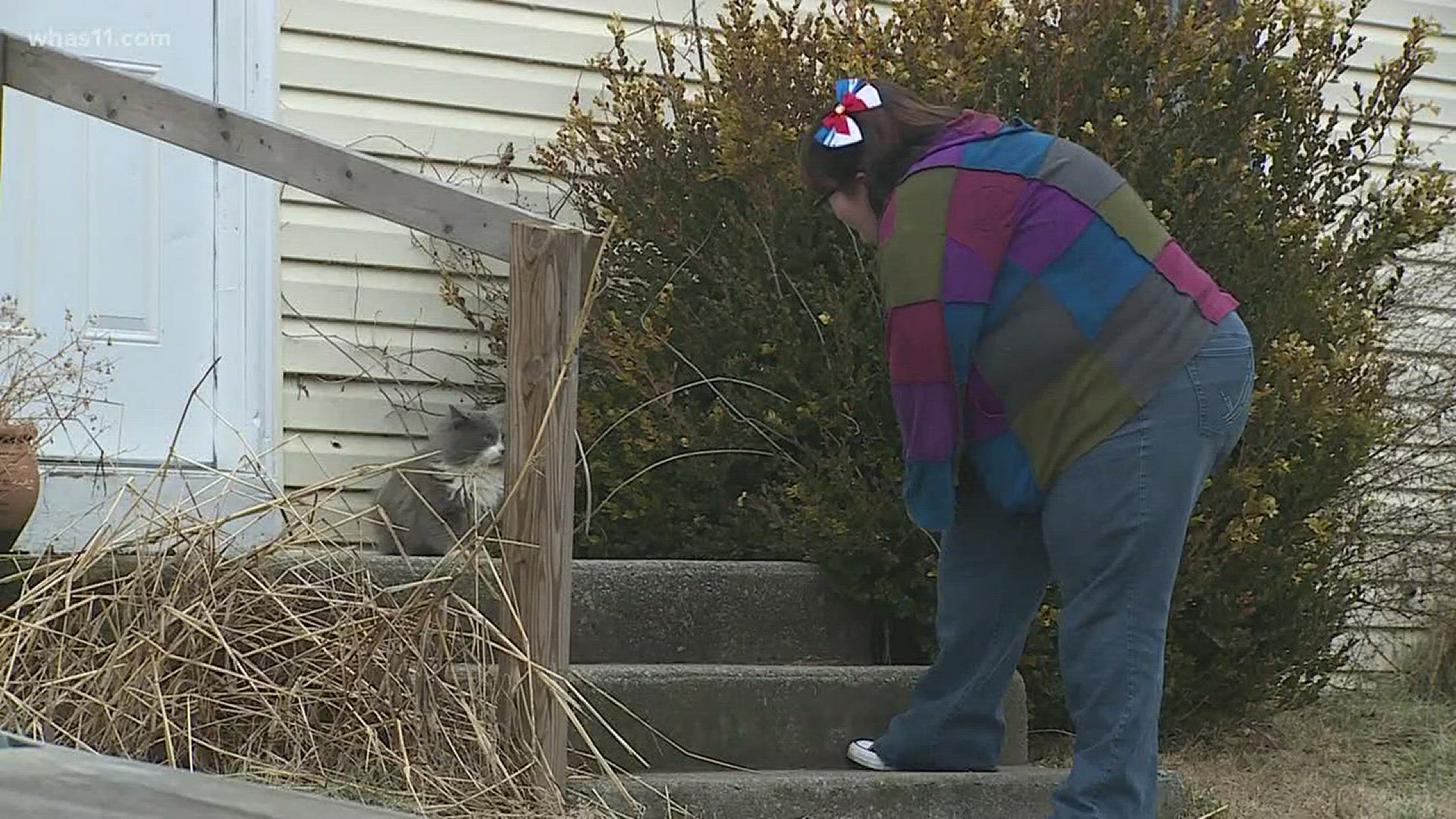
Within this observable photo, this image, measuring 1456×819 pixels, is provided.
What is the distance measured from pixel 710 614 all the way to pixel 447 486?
0.87 metres

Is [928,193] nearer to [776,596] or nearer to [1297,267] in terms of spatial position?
[776,596]

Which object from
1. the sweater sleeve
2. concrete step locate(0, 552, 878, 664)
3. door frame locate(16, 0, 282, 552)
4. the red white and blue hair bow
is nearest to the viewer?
the sweater sleeve

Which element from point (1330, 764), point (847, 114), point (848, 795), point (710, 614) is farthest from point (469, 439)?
point (1330, 764)

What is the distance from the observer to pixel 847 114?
11.2ft

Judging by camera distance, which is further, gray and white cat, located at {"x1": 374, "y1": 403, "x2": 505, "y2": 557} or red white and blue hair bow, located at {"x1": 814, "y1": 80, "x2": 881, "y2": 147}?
gray and white cat, located at {"x1": 374, "y1": 403, "x2": 505, "y2": 557}

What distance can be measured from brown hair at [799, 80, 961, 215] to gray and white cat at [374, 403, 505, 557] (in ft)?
4.44

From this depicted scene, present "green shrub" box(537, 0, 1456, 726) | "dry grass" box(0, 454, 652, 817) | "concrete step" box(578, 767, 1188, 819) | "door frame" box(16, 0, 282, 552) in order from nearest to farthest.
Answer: "dry grass" box(0, 454, 652, 817), "concrete step" box(578, 767, 1188, 819), "green shrub" box(537, 0, 1456, 726), "door frame" box(16, 0, 282, 552)

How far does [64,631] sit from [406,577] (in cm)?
78

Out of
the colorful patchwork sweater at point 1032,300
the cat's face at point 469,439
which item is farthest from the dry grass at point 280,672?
the cat's face at point 469,439

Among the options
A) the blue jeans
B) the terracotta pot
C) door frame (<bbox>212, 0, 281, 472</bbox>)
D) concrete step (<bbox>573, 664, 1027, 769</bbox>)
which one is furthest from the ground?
the terracotta pot

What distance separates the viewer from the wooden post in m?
3.29

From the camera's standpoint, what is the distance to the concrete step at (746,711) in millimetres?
3809

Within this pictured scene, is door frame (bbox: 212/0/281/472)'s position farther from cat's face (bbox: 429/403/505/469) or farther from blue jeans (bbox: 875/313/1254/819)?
blue jeans (bbox: 875/313/1254/819)

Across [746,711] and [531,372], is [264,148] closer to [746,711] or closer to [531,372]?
[531,372]
